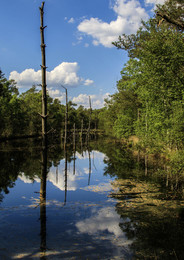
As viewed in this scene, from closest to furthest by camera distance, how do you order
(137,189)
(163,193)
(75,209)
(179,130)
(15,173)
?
(75,209), (163,193), (137,189), (179,130), (15,173)

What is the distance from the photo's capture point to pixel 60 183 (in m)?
13.2

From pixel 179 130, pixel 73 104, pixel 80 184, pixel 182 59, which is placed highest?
pixel 73 104

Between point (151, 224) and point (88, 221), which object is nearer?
point (151, 224)

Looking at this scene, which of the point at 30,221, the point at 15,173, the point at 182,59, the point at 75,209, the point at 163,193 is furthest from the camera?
the point at 15,173

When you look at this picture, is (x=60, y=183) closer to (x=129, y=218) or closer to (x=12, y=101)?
(x=129, y=218)

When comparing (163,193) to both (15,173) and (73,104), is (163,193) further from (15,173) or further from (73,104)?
(73,104)

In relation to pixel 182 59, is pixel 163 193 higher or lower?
lower

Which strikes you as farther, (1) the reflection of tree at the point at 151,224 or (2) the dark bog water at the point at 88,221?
(1) the reflection of tree at the point at 151,224

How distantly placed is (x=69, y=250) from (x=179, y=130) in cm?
1006

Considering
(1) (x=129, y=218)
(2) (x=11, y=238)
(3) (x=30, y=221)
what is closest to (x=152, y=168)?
(1) (x=129, y=218)

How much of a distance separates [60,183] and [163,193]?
6.46 meters

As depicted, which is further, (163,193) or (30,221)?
(163,193)

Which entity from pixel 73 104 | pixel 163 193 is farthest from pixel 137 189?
pixel 73 104

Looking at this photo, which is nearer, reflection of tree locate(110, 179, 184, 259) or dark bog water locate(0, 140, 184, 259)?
dark bog water locate(0, 140, 184, 259)
